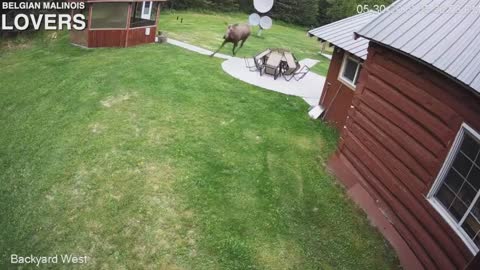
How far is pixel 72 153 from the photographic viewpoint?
11125 millimetres

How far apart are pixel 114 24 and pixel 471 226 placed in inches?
724

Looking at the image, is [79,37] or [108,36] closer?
[108,36]

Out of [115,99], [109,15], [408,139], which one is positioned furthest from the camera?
[109,15]

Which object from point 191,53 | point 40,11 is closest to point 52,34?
point 40,11

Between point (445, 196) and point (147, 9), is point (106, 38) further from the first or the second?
point (445, 196)

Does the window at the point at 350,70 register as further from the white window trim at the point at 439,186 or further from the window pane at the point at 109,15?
the window pane at the point at 109,15

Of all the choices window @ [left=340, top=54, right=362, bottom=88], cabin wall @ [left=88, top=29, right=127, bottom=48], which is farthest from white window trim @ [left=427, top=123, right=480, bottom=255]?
cabin wall @ [left=88, top=29, right=127, bottom=48]

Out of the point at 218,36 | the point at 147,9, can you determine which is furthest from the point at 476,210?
the point at 218,36

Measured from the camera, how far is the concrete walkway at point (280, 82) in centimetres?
1648

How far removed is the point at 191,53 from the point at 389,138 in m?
13.9

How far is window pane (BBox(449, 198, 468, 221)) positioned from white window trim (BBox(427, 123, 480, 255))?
74mm

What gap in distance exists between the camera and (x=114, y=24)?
20359 millimetres

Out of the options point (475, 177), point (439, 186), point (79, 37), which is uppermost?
point (475, 177)

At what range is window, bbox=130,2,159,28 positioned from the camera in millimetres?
20938
